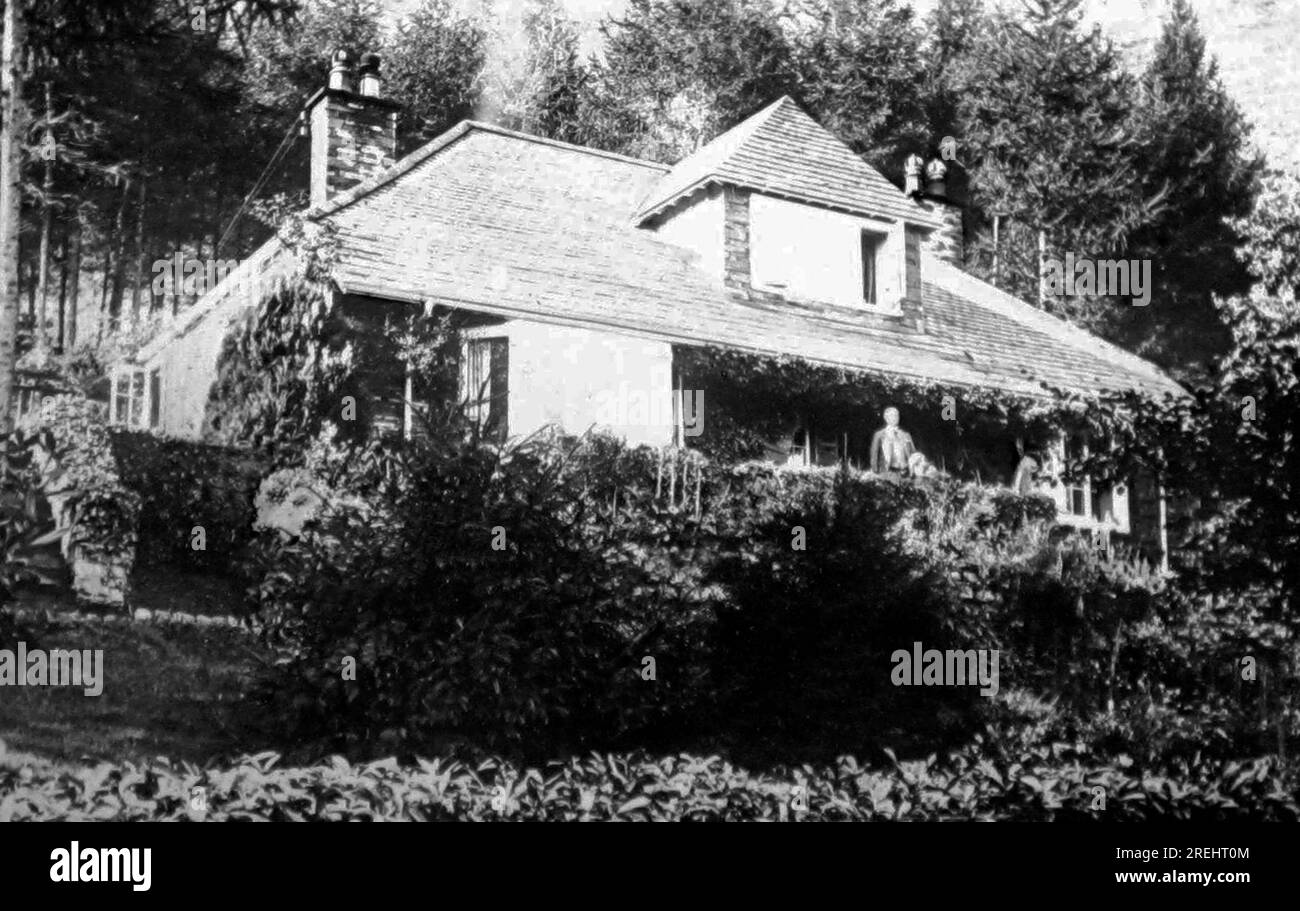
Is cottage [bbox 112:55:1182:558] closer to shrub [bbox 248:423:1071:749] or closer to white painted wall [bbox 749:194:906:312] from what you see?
white painted wall [bbox 749:194:906:312]

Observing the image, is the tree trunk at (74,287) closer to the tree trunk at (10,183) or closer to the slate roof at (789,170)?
the tree trunk at (10,183)

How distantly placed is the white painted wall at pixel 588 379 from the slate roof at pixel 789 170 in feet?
8.14

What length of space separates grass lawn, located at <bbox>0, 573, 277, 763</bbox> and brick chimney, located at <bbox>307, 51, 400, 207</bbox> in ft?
15.1

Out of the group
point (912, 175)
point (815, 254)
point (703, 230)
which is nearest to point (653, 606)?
point (703, 230)

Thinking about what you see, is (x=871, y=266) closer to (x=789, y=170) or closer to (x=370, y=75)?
(x=789, y=170)

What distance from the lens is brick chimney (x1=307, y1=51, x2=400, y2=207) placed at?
1068cm

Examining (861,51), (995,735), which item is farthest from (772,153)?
(995,735)

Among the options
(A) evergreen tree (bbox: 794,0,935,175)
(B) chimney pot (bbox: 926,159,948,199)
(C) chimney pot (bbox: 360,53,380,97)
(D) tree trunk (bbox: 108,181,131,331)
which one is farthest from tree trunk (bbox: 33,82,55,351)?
(B) chimney pot (bbox: 926,159,948,199)

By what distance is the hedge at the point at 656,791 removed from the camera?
218 inches

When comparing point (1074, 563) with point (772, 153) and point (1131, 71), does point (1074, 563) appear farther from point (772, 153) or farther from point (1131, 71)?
point (772, 153)

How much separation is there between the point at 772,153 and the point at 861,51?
4.22 feet

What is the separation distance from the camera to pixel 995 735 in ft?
24.5

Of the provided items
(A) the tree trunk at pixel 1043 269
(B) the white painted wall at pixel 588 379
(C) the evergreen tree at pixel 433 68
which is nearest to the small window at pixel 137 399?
(B) the white painted wall at pixel 588 379
